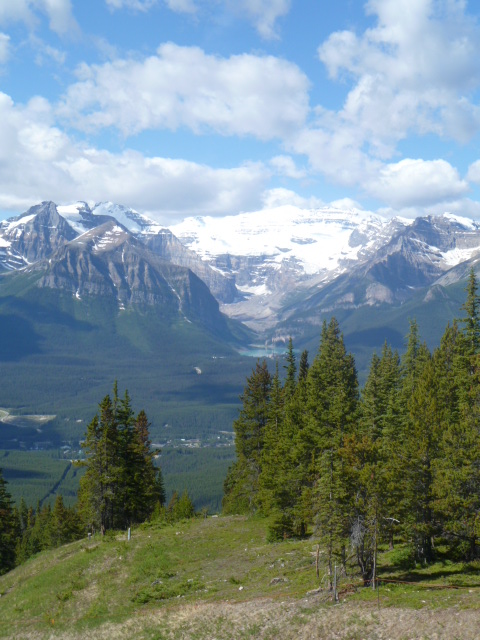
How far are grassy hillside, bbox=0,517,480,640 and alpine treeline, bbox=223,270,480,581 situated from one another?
2.71m

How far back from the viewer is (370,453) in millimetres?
36219

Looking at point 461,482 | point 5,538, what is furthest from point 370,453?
point 5,538

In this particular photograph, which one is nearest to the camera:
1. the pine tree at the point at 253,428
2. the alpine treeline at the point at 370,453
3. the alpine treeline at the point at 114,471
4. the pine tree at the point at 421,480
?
the alpine treeline at the point at 370,453

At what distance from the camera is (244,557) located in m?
46.2

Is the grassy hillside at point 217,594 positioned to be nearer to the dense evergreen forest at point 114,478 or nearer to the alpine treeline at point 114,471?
the alpine treeline at point 114,471

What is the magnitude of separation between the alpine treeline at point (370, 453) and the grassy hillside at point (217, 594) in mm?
2714

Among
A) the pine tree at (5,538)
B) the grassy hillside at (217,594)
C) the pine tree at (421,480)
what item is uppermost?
the pine tree at (421,480)

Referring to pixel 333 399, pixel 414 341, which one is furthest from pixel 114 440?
pixel 414 341

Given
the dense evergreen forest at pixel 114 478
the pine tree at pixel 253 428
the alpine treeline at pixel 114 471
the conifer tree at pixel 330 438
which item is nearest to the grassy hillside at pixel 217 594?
the conifer tree at pixel 330 438

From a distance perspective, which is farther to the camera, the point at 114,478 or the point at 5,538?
the point at 5,538

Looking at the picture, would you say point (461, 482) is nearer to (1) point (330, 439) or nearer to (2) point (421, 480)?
(2) point (421, 480)

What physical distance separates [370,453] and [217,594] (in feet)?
42.5

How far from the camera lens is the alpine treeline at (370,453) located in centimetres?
3425

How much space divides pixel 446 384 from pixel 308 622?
33.0 metres
